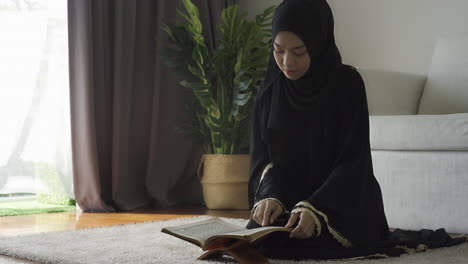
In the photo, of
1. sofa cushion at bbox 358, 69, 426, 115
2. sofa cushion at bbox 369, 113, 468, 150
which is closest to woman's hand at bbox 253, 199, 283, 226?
sofa cushion at bbox 369, 113, 468, 150

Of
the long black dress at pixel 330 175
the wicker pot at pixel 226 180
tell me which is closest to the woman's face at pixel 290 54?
the long black dress at pixel 330 175

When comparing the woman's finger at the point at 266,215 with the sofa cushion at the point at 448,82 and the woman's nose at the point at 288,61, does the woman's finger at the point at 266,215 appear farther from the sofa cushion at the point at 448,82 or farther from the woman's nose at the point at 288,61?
the sofa cushion at the point at 448,82

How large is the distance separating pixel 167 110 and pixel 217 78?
433 mm

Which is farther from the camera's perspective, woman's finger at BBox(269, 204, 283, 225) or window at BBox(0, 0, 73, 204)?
window at BBox(0, 0, 73, 204)

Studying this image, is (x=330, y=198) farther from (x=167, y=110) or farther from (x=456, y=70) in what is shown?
(x=167, y=110)

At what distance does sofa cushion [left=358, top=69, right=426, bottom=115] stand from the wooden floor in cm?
92

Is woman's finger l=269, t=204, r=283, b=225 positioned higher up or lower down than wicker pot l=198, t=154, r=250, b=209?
higher up

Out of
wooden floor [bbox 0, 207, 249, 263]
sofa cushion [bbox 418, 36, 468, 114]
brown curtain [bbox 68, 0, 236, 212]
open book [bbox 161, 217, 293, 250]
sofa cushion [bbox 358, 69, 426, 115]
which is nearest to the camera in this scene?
open book [bbox 161, 217, 293, 250]

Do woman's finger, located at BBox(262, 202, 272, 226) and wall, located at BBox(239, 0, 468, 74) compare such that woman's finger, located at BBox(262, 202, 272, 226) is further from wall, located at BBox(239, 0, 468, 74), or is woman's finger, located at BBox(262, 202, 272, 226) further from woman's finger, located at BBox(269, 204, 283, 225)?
wall, located at BBox(239, 0, 468, 74)

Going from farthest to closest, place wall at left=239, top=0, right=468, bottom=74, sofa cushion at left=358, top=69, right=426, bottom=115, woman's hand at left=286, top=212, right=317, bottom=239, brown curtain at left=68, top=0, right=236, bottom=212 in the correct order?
wall at left=239, top=0, right=468, bottom=74 → brown curtain at left=68, top=0, right=236, bottom=212 → sofa cushion at left=358, top=69, right=426, bottom=115 → woman's hand at left=286, top=212, right=317, bottom=239

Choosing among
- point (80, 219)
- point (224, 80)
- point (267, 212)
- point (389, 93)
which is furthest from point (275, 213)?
point (224, 80)

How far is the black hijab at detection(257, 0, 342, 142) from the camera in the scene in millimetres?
1832

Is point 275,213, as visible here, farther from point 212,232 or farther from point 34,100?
point 34,100

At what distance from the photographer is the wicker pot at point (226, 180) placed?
12.6ft
